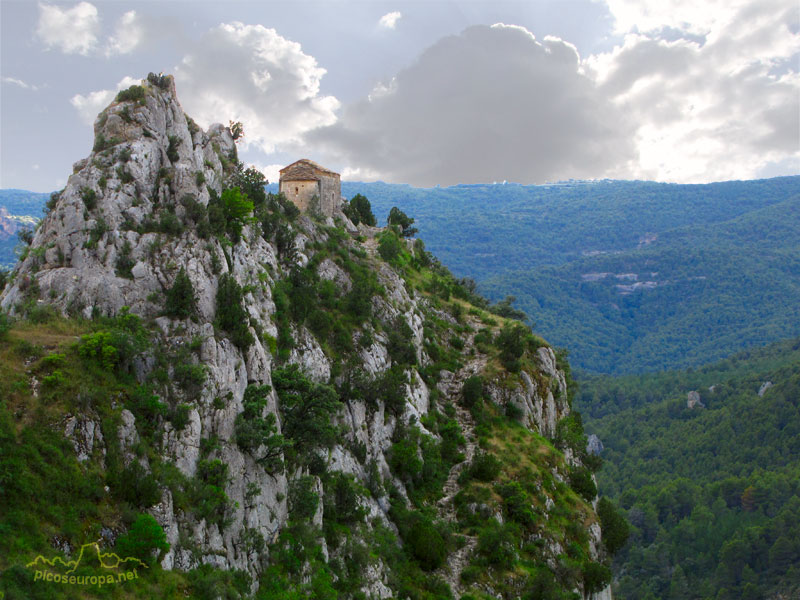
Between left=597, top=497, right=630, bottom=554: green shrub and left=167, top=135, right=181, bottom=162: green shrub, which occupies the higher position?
left=167, top=135, right=181, bottom=162: green shrub

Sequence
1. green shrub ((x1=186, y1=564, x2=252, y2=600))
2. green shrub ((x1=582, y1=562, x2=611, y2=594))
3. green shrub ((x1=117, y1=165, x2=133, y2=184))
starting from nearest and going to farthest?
green shrub ((x1=186, y1=564, x2=252, y2=600))
green shrub ((x1=117, y1=165, x2=133, y2=184))
green shrub ((x1=582, y1=562, x2=611, y2=594))

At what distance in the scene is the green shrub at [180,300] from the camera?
24.4m

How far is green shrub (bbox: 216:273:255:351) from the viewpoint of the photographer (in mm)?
25156

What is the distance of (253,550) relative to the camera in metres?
21.2

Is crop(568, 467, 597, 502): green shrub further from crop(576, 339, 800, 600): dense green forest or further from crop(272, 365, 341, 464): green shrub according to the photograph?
crop(576, 339, 800, 600): dense green forest

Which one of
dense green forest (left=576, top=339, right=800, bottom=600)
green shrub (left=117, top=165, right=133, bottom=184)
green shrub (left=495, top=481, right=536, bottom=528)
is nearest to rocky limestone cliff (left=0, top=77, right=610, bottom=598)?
green shrub (left=117, top=165, right=133, bottom=184)

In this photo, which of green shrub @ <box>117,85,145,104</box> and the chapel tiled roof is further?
the chapel tiled roof

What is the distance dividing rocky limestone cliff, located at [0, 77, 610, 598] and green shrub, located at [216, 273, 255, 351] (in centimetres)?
12

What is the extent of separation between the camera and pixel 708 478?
110 meters

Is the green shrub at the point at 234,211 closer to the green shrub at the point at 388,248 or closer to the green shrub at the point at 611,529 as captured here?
the green shrub at the point at 388,248

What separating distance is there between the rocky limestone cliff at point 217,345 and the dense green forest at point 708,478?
180 ft

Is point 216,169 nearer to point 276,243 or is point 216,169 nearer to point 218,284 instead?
point 276,243

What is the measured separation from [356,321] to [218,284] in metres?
13.5

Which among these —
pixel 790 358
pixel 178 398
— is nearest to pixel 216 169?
pixel 178 398
